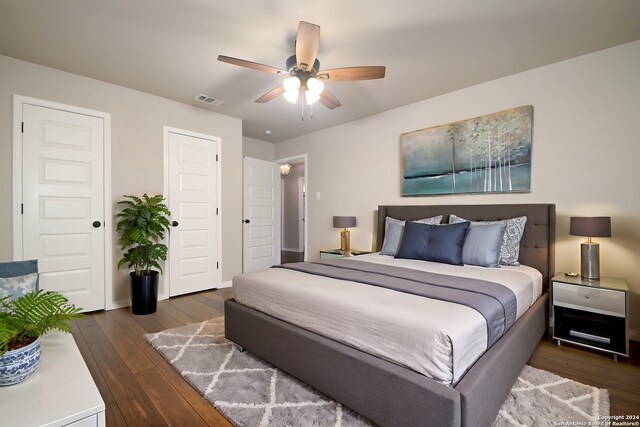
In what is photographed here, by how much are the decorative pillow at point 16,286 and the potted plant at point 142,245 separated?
1.50 metres

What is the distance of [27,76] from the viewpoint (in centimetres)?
289

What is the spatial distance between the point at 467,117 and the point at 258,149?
3731mm

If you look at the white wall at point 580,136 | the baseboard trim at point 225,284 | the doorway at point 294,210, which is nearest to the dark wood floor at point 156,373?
the white wall at point 580,136

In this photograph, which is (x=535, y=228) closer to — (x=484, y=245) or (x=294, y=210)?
(x=484, y=245)

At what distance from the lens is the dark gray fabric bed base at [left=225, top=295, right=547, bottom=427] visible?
1.18 m

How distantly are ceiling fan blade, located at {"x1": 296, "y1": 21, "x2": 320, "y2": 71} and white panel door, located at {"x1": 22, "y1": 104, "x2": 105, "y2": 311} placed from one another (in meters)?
2.62

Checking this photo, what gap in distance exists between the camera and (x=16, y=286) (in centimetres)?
164

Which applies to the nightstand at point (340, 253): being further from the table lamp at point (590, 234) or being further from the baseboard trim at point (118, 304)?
the baseboard trim at point (118, 304)

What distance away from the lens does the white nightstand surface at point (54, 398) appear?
940mm

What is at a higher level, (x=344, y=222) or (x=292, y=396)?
(x=344, y=222)

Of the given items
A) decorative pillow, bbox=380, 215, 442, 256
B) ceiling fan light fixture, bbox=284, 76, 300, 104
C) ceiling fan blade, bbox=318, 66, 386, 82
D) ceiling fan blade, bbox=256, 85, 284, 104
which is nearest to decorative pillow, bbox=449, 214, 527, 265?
decorative pillow, bbox=380, 215, 442, 256

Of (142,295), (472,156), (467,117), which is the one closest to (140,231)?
(142,295)

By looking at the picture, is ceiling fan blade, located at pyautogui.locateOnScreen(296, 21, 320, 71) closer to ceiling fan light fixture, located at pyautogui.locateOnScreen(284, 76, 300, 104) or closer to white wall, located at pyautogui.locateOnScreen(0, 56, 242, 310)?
ceiling fan light fixture, located at pyautogui.locateOnScreen(284, 76, 300, 104)

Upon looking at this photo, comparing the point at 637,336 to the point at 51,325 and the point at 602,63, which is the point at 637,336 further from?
the point at 51,325
